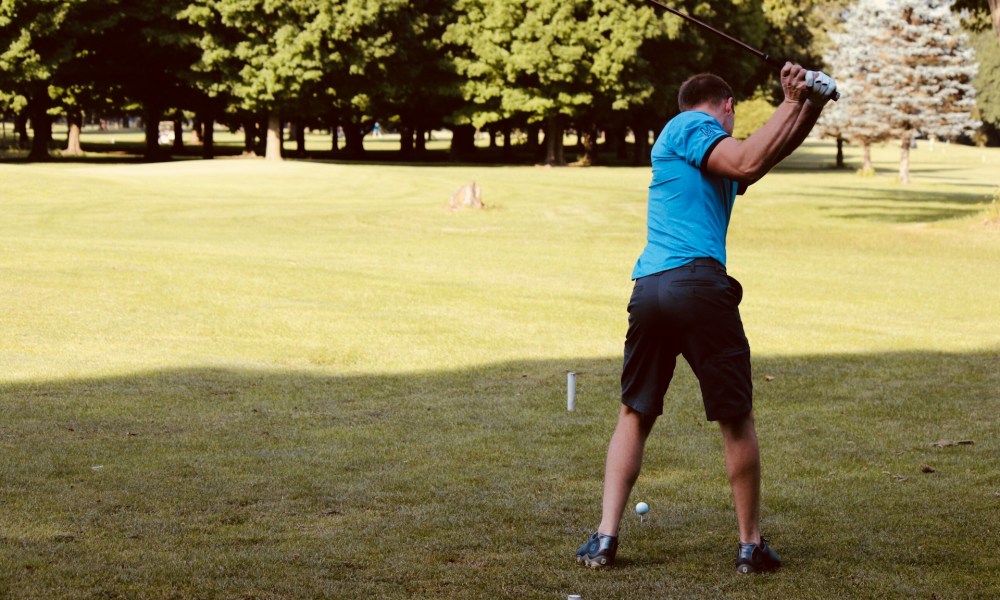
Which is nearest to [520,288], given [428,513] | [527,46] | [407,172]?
[428,513]

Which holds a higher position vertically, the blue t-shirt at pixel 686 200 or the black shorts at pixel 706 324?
the blue t-shirt at pixel 686 200

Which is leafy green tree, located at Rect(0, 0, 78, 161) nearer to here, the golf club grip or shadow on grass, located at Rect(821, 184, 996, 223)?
shadow on grass, located at Rect(821, 184, 996, 223)

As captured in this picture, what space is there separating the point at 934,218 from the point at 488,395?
27.5 metres

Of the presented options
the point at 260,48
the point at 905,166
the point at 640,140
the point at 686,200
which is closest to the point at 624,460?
the point at 686,200

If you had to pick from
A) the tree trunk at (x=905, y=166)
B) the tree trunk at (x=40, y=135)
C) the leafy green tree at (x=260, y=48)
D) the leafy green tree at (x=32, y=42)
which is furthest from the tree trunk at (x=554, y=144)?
the tree trunk at (x=40, y=135)

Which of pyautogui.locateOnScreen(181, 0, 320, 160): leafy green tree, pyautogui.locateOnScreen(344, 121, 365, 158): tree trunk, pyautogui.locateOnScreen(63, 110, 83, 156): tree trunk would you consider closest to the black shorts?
pyautogui.locateOnScreen(181, 0, 320, 160): leafy green tree

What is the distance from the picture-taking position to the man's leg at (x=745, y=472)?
5.55 metres

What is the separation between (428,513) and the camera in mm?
6609

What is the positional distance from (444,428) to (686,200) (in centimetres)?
411

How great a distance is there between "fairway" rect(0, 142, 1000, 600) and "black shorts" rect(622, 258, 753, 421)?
0.83 meters

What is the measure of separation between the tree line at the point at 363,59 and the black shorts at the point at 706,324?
174 ft

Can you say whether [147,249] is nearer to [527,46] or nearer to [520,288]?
[520,288]

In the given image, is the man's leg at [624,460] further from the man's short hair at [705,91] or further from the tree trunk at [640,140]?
the tree trunk at [640,140]

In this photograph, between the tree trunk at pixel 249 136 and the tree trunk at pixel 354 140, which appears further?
the tree trunk at pixel 354 140
